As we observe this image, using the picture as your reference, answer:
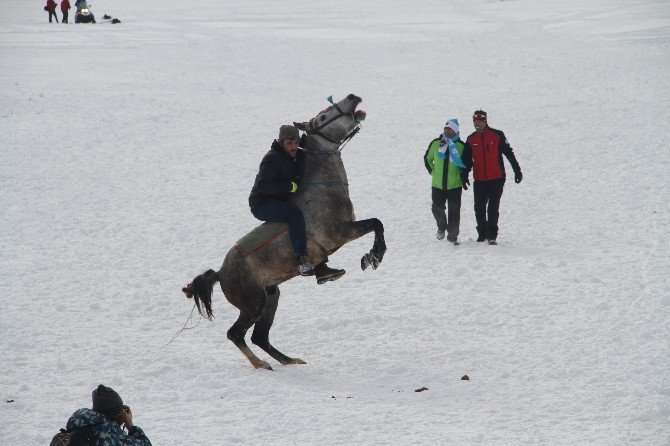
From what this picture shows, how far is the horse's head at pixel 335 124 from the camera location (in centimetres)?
884

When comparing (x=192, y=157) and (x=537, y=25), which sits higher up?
(x=537, y=25)

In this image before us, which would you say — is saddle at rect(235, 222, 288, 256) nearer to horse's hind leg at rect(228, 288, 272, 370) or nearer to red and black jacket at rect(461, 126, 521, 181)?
horse's hind leg at rect(228, 288, 272, 370)

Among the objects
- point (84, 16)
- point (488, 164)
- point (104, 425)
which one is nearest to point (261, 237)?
point (104, 425)

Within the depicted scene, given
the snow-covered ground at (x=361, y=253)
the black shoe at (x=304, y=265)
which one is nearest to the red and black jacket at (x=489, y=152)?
the snow-covered ground at (x=361, y=253)

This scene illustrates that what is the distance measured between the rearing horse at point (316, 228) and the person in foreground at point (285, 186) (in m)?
0.11

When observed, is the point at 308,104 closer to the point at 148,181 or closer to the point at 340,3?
the point at 148,181

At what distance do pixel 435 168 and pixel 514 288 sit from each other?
315 centimetres

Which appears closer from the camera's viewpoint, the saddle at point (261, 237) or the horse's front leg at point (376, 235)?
the horse's front leg at point (376, 235)

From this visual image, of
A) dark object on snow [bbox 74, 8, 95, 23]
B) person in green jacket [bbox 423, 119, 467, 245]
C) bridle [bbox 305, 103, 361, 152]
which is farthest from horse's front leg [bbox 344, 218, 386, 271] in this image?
dark object on snow [bbox 74, 8, 95, 23]

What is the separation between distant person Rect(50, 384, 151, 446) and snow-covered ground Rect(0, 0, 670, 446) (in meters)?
2.25

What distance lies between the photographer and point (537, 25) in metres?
37.9

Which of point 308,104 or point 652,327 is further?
point 308,104

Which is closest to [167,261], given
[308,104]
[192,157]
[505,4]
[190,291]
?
A: [190,291]

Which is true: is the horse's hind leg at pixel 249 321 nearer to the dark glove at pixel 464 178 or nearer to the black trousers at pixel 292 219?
the black trousers at pixel 292 219
